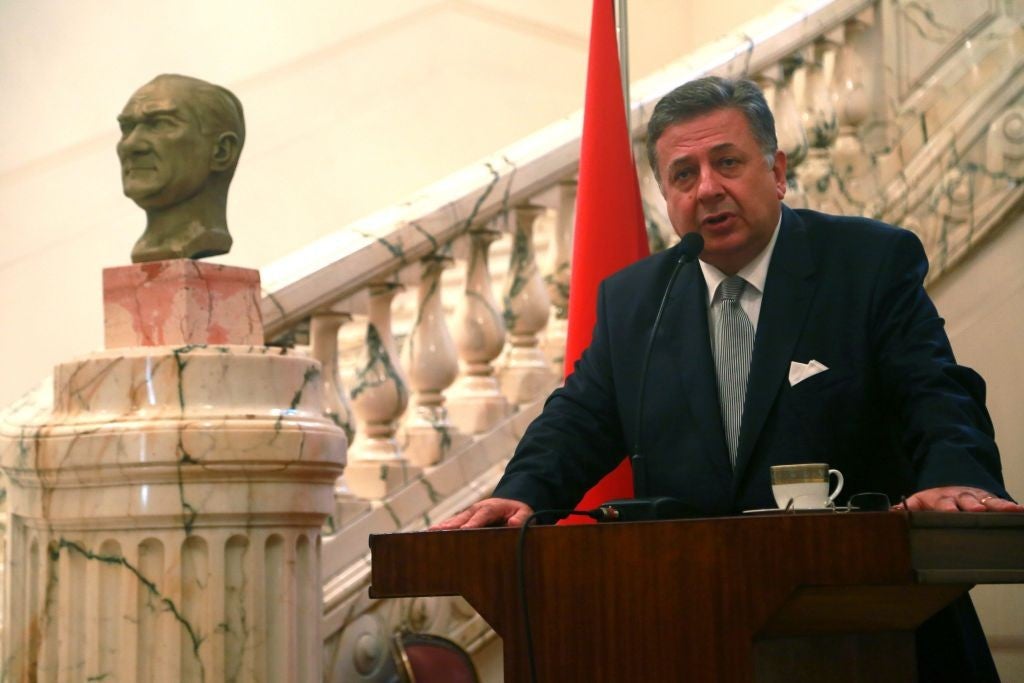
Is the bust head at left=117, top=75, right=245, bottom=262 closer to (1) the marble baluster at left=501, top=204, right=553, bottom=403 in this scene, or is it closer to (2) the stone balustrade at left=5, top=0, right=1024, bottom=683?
(2) the stone balustrade at left=5, top=0, right=1024, bottom=683

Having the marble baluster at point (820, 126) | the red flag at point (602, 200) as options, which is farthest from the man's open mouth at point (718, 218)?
the marble baluster at point (820, 126)

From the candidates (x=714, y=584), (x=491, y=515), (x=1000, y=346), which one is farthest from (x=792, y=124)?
(x=714, y=584)

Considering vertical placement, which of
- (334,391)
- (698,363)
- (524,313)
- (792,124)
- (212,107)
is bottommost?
(698,363)

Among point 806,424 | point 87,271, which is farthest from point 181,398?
point 87,271

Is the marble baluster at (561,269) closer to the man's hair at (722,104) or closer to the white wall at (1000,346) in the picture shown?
the white wall at (1000,346)

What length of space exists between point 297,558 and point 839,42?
8.25 feet

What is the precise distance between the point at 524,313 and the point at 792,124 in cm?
105

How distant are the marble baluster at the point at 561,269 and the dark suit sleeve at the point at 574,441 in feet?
4.17

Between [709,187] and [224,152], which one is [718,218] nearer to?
[709,187]

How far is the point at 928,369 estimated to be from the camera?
214 cm

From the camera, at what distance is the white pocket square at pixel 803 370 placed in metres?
2.25

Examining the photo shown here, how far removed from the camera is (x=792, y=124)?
13.8 feet

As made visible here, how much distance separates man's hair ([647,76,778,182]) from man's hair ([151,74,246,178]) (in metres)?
0.89

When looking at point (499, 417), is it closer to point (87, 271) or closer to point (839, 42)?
point (839, 42)
